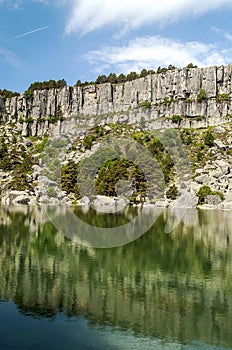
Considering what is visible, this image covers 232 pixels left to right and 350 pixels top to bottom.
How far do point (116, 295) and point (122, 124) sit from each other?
87351mm

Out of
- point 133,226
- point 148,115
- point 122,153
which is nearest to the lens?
point 133,226

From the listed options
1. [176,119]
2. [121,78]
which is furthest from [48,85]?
[176,119]

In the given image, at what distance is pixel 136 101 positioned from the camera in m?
108

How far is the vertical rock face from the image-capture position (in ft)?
331

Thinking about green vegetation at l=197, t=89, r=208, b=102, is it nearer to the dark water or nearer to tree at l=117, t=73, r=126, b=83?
tree at l=117, t=73, r=126, b=83

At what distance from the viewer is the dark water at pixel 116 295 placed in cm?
1381

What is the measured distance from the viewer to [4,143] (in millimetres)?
100125

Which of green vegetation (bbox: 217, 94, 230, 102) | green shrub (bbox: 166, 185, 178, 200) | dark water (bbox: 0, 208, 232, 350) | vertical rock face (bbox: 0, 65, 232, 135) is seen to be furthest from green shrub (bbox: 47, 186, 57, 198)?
green vegetation (bbox: 217, 94, 230, 102)

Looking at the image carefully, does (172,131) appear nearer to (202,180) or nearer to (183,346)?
(202,180)

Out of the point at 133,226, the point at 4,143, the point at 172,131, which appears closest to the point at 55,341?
the point at 133,226

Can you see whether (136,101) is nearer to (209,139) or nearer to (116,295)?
(209,139)

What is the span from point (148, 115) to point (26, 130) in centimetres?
3341

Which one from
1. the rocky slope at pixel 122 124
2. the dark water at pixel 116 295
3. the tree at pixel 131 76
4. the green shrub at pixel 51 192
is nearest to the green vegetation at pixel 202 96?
the rocky slope at pixel 122 124

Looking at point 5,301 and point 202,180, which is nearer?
point 5,301
